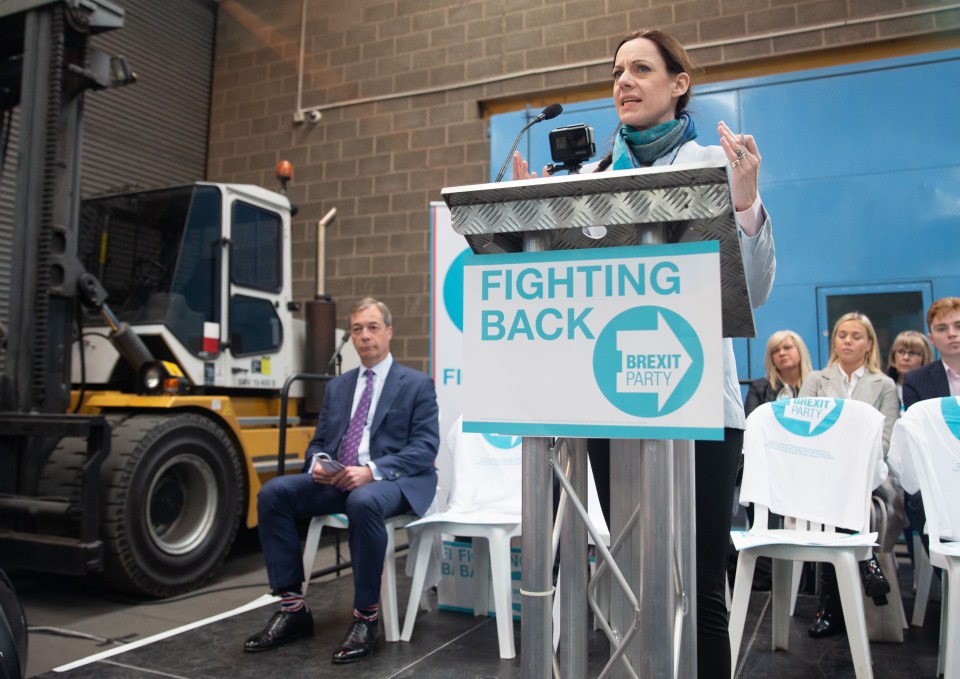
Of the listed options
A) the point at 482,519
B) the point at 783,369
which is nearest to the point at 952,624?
the point at 482,519

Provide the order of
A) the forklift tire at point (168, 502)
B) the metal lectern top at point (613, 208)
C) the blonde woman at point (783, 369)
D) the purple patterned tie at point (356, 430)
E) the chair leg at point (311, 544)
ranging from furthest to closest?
1. the blonde woman at point (783, 369)
2. the forklift tire at point (168, 502)
3. the purple patterned tie at point (356, 430)
4. the chair leg at point (311, 544)
5. the metal lectern top at point (613, 208)

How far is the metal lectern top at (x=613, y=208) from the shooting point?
93 centimetres

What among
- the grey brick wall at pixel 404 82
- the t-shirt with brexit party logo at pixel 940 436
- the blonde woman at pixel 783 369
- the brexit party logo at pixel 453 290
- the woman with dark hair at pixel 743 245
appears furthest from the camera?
the grey brick wall at pixel 404 82

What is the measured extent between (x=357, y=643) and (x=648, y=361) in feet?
6.23

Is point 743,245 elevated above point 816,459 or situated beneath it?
elevated above

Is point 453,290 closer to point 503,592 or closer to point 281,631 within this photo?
point 503,592

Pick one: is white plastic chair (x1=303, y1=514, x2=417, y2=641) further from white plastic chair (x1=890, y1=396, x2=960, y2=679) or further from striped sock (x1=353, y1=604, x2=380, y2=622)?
white plastic chair (x1=890, y1=396, x2=960, y2=679)

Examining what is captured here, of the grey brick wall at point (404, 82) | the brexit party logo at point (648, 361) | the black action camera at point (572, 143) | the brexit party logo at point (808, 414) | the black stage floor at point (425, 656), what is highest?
the grey brick wall at point (404, 82)

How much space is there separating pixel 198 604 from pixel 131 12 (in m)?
5.47

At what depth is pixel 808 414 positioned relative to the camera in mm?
2725

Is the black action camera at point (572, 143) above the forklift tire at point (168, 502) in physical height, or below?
above

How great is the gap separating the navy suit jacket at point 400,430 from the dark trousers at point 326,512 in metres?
0.09

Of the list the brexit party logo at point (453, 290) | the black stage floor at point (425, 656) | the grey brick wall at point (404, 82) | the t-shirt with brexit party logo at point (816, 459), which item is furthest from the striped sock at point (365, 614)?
the grey brick wall at point (404, 82)

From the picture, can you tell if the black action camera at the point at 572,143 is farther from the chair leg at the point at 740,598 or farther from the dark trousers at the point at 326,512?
the dark trousers at the point at 326,512
